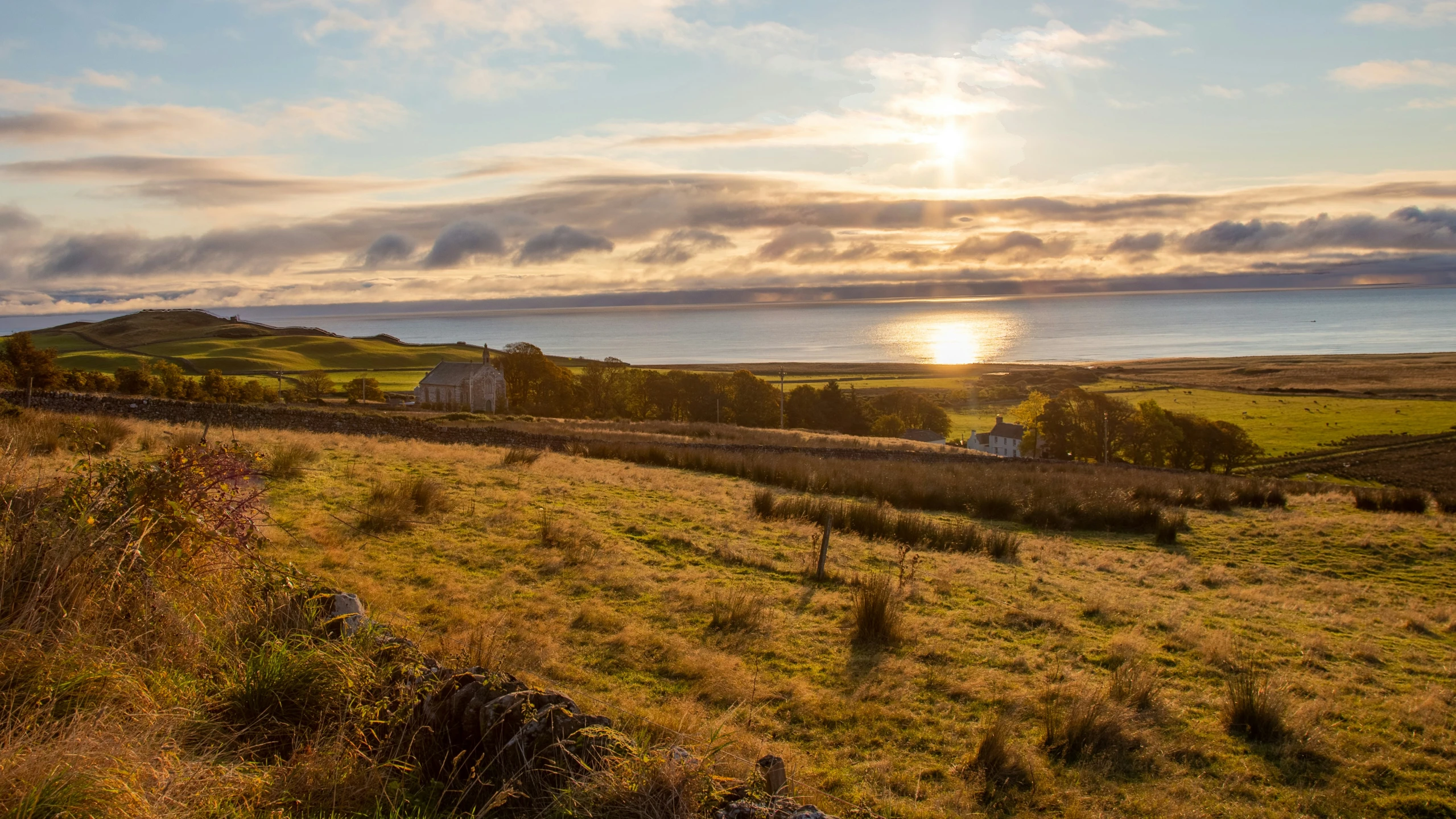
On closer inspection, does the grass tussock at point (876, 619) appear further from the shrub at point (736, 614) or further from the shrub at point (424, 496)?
the shrub at point (424, 496)

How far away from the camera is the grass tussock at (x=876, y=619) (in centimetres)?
835

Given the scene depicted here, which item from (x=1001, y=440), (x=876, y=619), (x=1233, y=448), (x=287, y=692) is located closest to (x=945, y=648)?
(x=876, y=619)

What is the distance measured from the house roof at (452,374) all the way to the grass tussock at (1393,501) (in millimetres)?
65800

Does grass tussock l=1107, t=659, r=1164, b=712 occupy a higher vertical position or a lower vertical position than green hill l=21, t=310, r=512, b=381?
lower

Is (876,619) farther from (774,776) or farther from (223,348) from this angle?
(223,348)

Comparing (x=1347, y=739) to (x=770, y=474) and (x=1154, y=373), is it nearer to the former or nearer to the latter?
(x=770, y=474)

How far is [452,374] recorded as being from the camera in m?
74.2

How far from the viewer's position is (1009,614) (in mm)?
9656

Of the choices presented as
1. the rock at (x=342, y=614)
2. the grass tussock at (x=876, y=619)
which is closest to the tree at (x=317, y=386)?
the grass tussock at (x=876, y=619)

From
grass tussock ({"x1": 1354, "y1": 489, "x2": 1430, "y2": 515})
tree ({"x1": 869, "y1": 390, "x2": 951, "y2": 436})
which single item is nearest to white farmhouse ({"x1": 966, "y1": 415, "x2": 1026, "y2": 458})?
tree ({"x1": 869, "y1": 390, "x2": 951, "y2": 436})

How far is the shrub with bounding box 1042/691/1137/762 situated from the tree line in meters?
58.3

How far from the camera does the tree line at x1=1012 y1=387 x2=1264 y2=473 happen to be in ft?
207

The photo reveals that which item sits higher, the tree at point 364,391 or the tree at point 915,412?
the tree at point 364,391

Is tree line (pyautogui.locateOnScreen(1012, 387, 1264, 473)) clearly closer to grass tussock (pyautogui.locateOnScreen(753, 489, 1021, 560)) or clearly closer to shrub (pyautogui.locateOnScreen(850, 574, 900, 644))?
grass tussock (pyautogui.locateOnScreen(753, 489, 1021, 560))
